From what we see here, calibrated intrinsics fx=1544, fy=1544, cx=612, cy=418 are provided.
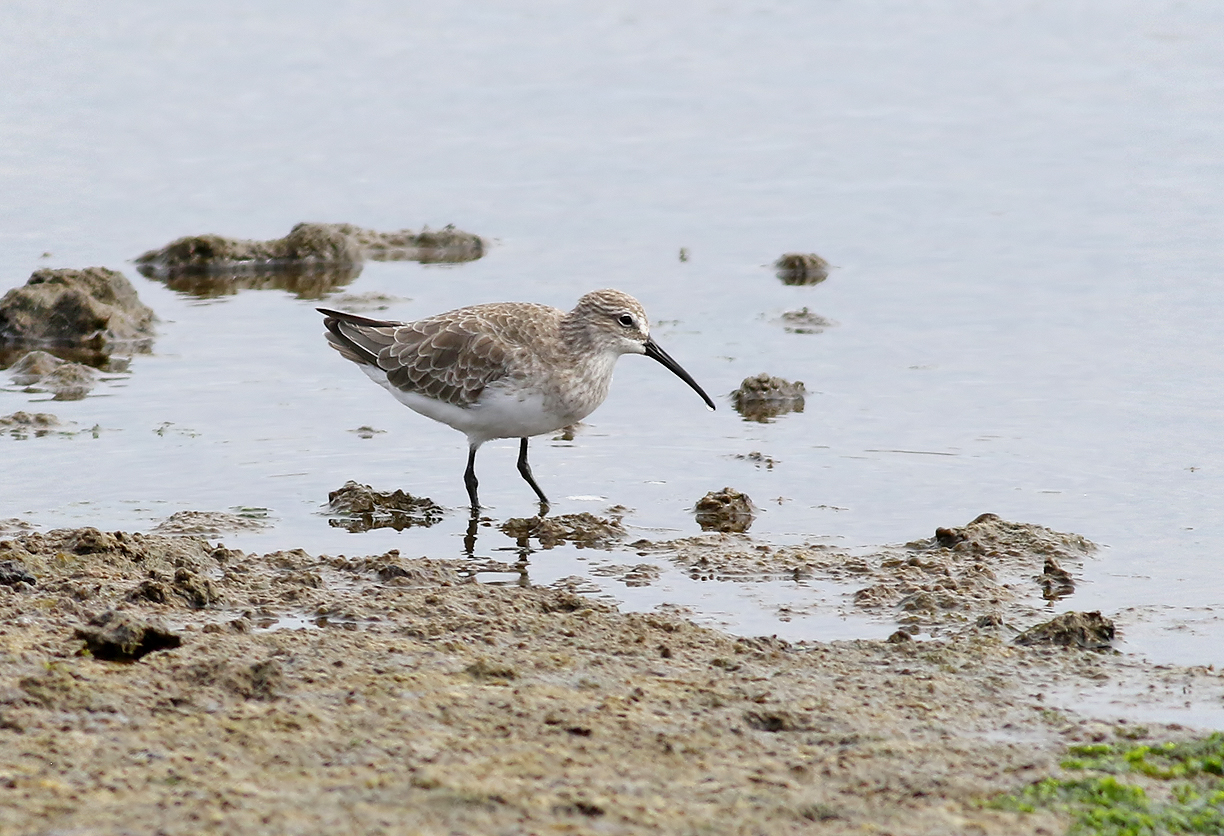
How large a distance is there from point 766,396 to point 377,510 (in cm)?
325

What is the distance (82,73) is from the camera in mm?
18266

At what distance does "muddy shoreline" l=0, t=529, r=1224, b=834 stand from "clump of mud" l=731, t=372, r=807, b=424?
364 cm

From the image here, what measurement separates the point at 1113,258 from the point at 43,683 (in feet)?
34.4

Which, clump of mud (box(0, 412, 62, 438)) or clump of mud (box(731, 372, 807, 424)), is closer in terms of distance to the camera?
clump of mud (box(0, 412, 62, 438))

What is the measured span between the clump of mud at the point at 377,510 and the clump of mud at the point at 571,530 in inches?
20.0

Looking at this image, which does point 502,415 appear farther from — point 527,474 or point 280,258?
point 280,258

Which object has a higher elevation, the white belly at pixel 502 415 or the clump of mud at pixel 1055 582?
the white belly at pixel 502 415

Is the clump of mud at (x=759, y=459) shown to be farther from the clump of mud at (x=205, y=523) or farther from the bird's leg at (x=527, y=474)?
the clump of mud at (x=205, y=523)

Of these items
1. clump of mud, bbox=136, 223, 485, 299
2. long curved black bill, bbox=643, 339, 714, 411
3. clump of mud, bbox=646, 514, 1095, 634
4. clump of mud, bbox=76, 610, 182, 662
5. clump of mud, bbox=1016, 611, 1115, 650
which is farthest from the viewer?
clump of mud, bbox=136, 223, 485, 299

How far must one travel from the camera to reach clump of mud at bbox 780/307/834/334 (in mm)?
12461

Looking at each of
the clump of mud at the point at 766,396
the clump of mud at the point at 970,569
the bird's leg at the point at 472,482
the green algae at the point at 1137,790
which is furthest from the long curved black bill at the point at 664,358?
the green algae at the point at 1137,790

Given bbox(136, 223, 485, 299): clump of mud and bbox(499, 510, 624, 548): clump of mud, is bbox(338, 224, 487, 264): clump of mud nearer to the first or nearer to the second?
bbox(136, 223, 485, 299): clump of mud

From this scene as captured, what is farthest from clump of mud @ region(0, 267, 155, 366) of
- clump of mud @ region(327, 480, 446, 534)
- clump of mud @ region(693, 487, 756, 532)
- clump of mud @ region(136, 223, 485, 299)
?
clump of mud @ region(693, 487, 756, 532)

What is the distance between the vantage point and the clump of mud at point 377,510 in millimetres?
8828
